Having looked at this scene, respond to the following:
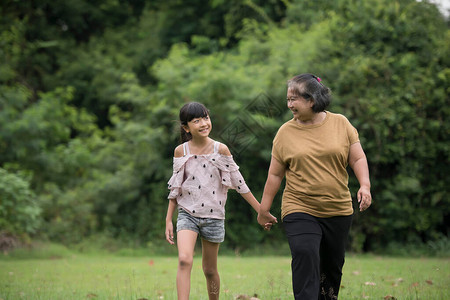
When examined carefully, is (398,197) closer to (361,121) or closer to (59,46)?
(361,121)

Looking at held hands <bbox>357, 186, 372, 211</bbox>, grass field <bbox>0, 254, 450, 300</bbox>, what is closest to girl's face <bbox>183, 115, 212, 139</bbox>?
held hands <bbox>357, 186, 372, 211</bbox>

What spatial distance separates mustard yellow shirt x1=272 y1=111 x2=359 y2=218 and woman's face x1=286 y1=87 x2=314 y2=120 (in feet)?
0.27

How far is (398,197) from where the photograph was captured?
1093 centimetres

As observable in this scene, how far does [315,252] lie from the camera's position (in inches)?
143

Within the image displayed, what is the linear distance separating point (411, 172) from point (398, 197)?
1.95 feet

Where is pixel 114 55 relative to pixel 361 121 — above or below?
above

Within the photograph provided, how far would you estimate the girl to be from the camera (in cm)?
425

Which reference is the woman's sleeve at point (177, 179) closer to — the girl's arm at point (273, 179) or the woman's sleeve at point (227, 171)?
the woman's sleeve at point (227, 171)

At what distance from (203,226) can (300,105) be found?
1.30 metres

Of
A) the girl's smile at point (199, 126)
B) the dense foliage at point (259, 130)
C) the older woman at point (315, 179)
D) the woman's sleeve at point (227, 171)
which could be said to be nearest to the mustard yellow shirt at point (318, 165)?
the older woman at point (315, 179)

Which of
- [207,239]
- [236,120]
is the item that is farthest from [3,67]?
[207,239]

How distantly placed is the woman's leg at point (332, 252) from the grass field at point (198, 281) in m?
1.14

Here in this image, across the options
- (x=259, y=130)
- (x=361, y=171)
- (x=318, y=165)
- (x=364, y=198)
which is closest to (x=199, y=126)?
(x=318, y=165)

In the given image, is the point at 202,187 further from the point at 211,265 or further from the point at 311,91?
the point at 311,91
